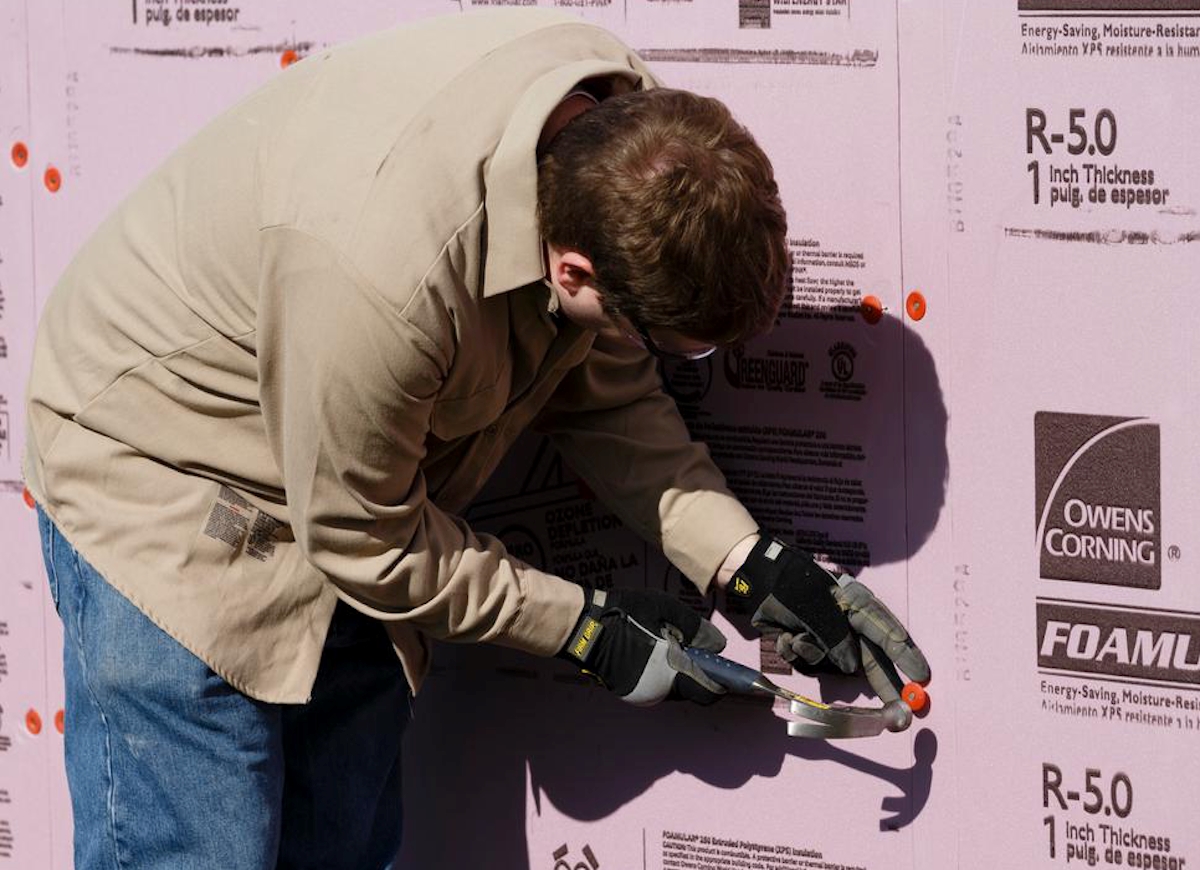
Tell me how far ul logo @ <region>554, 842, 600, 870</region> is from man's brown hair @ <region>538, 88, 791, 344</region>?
0.93 metres

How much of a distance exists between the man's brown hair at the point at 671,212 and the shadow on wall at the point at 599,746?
46 cm

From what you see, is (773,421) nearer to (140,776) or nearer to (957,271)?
(957,271)

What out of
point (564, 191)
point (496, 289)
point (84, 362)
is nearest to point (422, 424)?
point (496, 289)

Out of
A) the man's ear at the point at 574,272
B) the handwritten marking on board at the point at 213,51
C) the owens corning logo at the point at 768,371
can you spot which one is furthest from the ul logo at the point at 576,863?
the handwritten marking on board at the point at 213,51

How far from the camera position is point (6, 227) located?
2301 mm

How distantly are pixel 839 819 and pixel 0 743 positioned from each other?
1.24 meters

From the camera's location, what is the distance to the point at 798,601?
6.08 ft

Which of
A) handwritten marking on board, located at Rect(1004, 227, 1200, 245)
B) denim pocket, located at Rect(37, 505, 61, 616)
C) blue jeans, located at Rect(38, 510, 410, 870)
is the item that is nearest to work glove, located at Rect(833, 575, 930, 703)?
handwritten marking on board, located at Rect(1004, 227, 1200, 245)

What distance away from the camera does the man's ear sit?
148 centimetres

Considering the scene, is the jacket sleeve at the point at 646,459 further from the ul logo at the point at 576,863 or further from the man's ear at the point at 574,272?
the ul logo at the point at 576,863

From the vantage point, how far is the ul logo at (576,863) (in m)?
2.16

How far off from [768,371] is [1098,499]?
1.30 feet

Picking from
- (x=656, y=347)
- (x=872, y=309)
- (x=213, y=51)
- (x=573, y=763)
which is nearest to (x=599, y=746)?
(x=573, y=763)

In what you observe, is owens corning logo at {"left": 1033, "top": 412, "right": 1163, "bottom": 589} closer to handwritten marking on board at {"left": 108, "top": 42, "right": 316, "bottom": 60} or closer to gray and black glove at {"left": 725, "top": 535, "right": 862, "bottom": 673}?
gray and black glove at {"left": 725, "top": 535, "right": 862, "bottom": 673}
